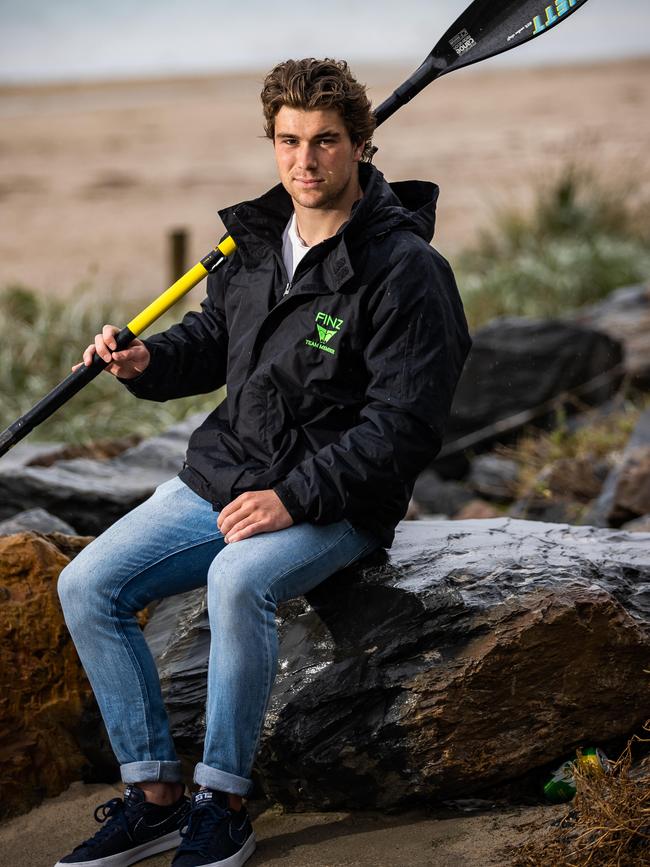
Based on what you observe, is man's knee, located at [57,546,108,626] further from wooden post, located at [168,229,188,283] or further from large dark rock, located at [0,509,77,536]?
wooden post, located at [168,229,188,283]

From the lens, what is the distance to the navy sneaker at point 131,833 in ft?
10.6

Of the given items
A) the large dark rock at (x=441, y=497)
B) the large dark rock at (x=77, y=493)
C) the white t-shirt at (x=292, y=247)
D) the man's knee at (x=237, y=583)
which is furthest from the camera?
the large dark rock at (x=441, y=497)

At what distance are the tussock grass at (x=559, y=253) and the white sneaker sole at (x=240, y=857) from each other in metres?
7.14

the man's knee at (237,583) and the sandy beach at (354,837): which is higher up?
the man's knee at (237,583)

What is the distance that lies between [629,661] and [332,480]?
1013 mm

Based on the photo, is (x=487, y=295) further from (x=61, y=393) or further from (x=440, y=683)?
(x=440, y=683)

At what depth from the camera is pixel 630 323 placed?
8633 mm

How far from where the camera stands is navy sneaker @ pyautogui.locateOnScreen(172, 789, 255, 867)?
3084 millimetres

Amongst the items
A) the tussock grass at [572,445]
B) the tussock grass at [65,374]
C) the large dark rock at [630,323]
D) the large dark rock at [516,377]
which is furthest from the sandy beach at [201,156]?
the tussock grass at [572,445]

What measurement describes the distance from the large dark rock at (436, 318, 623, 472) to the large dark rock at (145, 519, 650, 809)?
14.3 feet

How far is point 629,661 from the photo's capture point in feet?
11.3

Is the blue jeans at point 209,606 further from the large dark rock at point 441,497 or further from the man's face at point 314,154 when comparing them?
the large dark rock at point 441,497

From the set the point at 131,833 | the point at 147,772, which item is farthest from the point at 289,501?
the point at 131,833

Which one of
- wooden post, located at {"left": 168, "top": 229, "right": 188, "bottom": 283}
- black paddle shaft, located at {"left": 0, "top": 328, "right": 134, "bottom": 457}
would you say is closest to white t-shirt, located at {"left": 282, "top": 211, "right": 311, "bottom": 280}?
black paddle shaft, located at {"left": 0, "top": 328, "right": 134, "bottom": 457}
